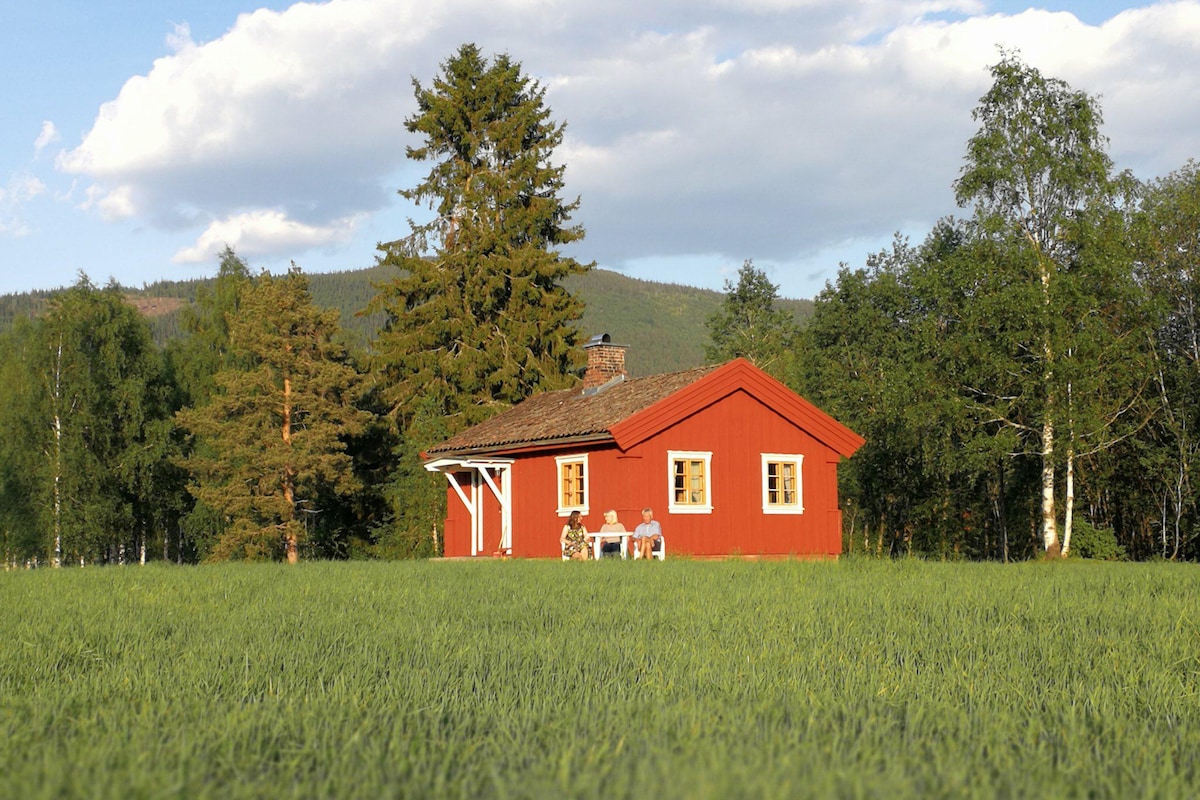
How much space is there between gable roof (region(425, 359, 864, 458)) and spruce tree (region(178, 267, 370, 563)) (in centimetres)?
828

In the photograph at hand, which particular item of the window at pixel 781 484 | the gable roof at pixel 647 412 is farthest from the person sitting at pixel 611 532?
the window at pixel 781 484

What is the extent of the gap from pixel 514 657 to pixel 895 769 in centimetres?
344

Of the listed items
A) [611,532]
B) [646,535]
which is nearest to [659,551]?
[646,535]

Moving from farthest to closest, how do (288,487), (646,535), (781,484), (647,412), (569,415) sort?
(288,487) → (569,415) → (781,484) → (647,412) → (646,535)

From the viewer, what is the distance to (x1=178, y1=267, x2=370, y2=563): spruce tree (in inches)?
1420

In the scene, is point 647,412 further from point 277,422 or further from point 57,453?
point 57,453

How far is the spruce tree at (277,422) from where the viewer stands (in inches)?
1420

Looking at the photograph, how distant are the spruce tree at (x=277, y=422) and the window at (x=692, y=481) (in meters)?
15.0

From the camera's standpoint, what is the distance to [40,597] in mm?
11156

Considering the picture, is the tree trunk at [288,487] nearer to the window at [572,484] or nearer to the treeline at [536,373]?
the treeline at [536,373]

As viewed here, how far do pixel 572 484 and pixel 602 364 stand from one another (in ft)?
18.0

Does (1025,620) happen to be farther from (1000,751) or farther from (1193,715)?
(1000,751)

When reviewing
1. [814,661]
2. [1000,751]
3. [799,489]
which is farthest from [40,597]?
[799,489]

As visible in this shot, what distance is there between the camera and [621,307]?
182 meters
